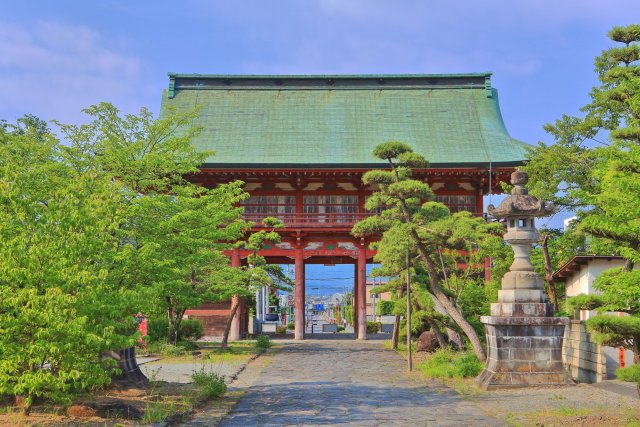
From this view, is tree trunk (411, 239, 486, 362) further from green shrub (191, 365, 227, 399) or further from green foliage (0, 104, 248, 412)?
green foliage (0, 104, 248, 412)

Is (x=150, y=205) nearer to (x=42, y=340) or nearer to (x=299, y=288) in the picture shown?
(x=42, y=340)

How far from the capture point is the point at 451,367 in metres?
17.3

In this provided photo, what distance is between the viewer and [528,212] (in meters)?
15.4

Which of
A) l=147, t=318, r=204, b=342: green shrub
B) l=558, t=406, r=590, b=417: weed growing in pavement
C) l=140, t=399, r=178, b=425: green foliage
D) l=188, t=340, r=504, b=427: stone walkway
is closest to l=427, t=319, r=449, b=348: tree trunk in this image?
l=188, t=340, r=504, b=427: stone walkway

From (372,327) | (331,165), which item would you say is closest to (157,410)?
(331,165)

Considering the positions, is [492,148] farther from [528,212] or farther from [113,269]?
[113,269]

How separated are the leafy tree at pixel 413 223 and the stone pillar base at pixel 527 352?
3.17 m

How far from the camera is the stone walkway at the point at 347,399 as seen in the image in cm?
1088

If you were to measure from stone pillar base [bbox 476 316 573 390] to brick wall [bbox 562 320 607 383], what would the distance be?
935mm

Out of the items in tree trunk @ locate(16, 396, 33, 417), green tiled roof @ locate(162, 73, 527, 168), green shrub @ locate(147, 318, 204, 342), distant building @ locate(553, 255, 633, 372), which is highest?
green tiled roof @ locate(162, 73, 527, 168)

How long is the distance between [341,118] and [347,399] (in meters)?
27.1

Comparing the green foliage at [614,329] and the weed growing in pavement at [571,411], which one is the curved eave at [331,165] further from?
the weed growing in pavement at [571,411]

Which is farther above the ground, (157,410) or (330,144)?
(330,144)

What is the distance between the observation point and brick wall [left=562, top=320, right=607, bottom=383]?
15062mm
